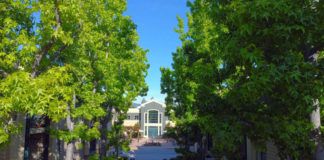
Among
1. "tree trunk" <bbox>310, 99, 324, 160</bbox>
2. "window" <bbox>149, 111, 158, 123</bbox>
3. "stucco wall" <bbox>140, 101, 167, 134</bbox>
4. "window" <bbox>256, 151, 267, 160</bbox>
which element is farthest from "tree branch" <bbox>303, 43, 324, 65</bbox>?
"window" <bbox>149, 111, 158, 123</bbox>

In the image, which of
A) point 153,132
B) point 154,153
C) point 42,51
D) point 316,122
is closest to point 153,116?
point 153,132

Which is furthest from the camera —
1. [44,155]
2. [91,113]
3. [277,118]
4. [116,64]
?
[44,155]

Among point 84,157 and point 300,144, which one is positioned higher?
point 300,144

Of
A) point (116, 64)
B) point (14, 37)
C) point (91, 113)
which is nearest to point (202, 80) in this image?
point (14, 37)

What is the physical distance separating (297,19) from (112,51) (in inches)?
498

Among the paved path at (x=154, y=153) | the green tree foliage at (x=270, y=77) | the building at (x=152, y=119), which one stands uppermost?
the green tree foliage at (x=270, y=77)

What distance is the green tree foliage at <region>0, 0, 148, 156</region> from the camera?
7.09m

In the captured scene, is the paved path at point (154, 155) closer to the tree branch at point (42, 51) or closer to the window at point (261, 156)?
the window at point (261, 156)

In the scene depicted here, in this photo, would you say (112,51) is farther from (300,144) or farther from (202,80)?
(300,144)

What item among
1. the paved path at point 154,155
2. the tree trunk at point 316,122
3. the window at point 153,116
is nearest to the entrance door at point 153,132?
the window at point 153,116

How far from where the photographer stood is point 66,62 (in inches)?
499

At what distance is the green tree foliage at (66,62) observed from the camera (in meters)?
7.09

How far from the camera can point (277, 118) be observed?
19.8ft

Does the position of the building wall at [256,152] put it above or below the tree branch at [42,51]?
below
